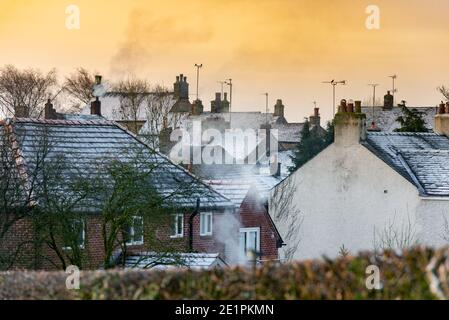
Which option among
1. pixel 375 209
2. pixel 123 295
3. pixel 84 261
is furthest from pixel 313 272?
pixel 375 209

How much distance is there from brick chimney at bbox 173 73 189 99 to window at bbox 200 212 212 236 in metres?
63.1

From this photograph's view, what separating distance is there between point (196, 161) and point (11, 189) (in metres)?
48.2

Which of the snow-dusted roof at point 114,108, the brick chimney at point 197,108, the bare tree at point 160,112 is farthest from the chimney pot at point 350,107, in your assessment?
the snow-dusted roof at point 114,108

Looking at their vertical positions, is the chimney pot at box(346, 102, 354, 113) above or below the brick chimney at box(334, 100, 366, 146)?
above

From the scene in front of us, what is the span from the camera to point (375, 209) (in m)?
47.7

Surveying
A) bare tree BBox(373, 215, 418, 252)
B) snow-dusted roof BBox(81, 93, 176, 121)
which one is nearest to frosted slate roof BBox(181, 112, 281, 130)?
snow-dusted roof BBox(81, 93, 176, 121)

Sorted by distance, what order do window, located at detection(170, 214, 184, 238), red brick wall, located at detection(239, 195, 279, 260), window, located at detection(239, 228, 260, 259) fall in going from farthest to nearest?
red brick wall, located at detection(239, 195, 279, 260) → window, located at detection(239, 228, 260, 259) → window, located at detection(170, 214, 184, 238)

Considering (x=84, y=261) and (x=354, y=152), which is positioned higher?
(x=354, y=152)

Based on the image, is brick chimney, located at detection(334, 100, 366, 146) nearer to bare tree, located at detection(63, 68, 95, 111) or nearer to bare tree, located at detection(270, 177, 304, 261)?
bare tree, located at detection(270, 177, 304, 261)

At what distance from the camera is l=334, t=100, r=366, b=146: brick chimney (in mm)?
47969

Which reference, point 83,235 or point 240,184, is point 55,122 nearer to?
point 240,184

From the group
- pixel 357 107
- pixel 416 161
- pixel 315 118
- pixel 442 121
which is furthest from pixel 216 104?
pixel 416 161
